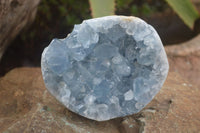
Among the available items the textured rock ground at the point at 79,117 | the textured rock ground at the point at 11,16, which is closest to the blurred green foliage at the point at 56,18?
the textured rock ground at the point at 11,16

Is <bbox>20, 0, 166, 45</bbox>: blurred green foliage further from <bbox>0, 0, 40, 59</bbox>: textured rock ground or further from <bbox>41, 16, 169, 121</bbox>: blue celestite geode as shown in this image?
<bbox>41, 16, 169, 121</bbox>: blue celestite geode

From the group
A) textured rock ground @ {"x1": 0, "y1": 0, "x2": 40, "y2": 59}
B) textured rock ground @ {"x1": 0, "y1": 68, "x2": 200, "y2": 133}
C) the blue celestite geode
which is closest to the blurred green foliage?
textured rock ground @ {"x1": 0, "y1": 0, "x2": 40, "y2": 59}

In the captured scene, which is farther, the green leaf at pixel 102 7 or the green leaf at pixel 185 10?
the green leaf at pixel 185 10

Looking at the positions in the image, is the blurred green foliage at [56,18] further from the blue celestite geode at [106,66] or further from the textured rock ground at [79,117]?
the blue celestite geode at [106,66]

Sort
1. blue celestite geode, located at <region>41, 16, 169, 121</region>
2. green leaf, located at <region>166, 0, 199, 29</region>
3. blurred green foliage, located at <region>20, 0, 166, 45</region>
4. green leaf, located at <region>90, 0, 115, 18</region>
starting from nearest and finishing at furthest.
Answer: blue celestite geode, located at <region>41, 16, 169, 121</region> < green leaf, located at <region>90, 0, 115, 18</region> < green leaf, located at <region>166, 0, 199, 29</region> < blurred green foliage, located at <region>20, 0, 166, 45</region>

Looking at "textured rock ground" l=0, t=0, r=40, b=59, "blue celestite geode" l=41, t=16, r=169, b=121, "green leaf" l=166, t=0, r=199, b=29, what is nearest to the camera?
"blue celestite geode" l=41, t=16, r=169, b=121

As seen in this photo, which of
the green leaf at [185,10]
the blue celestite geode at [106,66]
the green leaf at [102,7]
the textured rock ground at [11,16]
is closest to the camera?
the blue celestite geode at [106,66]
